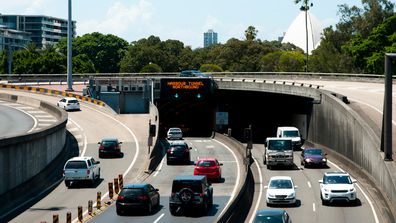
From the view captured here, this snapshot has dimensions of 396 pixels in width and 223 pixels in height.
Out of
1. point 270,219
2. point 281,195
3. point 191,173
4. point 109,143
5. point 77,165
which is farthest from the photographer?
point 109,143

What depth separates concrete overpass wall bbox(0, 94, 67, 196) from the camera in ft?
126

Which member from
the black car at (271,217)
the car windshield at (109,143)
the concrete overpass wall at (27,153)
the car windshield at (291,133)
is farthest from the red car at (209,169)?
the car windshield at (291,133)

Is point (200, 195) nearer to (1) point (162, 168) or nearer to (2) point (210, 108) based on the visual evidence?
(1) point (162, 168)

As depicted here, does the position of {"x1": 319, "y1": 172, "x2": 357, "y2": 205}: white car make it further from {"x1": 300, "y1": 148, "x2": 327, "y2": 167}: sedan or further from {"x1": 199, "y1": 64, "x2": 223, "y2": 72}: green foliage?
{"x1": 199, "y1": 64, "x2": 223, "y2": 72}: green foliage

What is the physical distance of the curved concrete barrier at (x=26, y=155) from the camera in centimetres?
3831

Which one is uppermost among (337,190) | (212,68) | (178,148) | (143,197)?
(212,68)

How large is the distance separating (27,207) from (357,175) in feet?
73.6

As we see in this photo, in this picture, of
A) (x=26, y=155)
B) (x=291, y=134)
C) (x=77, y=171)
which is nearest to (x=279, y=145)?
(x=291, y=134)

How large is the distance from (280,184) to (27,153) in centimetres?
1457

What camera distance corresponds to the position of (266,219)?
29.0 metres

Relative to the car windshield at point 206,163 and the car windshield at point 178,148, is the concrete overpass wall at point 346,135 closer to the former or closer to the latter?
the car windshield at point 206,163

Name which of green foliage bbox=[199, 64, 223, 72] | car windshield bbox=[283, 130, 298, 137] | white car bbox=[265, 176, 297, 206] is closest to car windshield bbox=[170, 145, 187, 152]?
car windshield bbox=[283, 130, 298, 137]

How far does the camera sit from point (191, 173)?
5175 centimetres

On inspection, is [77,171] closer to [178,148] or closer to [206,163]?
[206,163]
